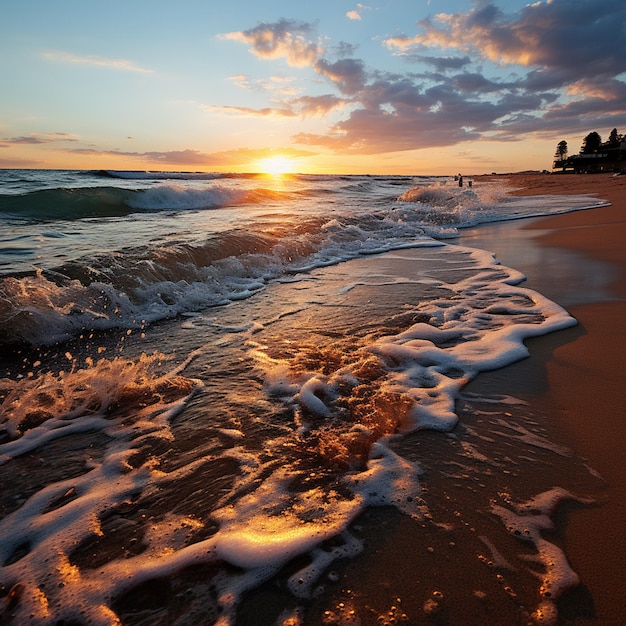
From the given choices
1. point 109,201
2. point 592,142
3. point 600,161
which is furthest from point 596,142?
point 109,201

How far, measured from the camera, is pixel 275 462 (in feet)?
7.09

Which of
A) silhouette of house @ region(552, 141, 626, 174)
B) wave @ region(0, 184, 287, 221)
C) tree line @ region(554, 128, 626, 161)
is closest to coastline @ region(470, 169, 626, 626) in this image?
wave @ region(0, 184, 287, 221)

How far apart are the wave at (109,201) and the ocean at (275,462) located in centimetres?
1001

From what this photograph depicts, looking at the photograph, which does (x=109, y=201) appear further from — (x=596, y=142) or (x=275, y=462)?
(x=596, y=142)

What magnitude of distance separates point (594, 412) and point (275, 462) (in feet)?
6.45

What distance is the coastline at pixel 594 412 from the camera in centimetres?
144

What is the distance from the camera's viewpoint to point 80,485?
6.95ft

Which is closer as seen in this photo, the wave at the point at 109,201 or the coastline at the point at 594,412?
the coastline at the point at 594,412

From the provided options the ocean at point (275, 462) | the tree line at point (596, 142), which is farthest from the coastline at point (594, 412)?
the tree line at point (596, 142)

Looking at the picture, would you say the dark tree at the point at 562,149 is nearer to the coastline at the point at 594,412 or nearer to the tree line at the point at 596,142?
the tree line at the point at 596,142

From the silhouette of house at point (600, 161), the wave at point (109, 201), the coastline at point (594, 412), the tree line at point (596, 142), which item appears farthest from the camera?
the tree line at point (596, 142)

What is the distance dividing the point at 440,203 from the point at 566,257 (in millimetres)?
14229

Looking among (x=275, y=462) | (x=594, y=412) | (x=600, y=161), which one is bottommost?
(x=275, y=462)

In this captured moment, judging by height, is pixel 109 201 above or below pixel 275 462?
above
